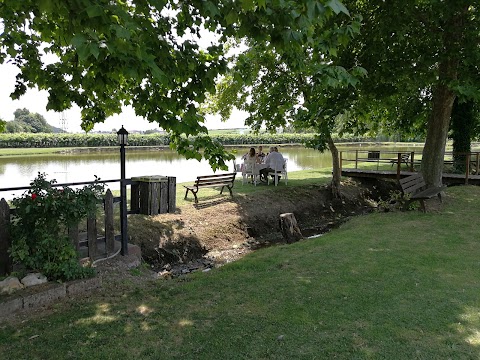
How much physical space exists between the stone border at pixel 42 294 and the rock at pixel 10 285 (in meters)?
0.12

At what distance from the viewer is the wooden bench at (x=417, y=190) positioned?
34.4ft

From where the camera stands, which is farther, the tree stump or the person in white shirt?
the person in white shirt

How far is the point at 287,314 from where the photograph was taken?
429 centimetres

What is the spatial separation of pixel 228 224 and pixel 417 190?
20.3 ft

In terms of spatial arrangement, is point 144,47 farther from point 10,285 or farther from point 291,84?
point 291,84

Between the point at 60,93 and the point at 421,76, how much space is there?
8587 millimetres

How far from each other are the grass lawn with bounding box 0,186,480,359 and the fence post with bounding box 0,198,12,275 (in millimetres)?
1194

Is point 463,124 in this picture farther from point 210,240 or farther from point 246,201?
point 210,240

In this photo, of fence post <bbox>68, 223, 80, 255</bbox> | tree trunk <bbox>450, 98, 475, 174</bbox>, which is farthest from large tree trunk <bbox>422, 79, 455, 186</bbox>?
fence post <bbox>68, 223, 80, 255</bbox>

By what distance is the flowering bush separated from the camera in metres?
5.07

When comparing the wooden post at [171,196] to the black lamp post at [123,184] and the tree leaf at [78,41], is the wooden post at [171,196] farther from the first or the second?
the tree leaf at [78,41]

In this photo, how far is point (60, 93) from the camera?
6605 millimetres

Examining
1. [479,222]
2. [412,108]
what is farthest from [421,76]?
[412,108]

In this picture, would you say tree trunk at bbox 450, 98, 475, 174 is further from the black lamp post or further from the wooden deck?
the black lamp post
